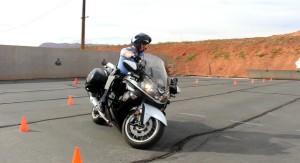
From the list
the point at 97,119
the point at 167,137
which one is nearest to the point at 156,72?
the point at 167,137

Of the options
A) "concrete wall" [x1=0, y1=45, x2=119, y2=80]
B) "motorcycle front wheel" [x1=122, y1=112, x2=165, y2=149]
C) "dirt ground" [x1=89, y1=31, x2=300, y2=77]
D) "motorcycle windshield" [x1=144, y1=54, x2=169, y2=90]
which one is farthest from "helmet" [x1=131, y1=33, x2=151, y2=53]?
"dirt ground" [x1=89, y1=31, x2=300, y2=77]

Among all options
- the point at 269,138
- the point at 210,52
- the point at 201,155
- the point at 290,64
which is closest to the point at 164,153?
the point at 201,155

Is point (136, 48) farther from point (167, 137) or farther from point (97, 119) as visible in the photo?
point (97, 119)

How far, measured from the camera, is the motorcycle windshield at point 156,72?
5770mm

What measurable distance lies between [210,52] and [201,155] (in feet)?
169

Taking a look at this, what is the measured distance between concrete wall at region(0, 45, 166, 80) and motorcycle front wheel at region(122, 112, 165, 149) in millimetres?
17139

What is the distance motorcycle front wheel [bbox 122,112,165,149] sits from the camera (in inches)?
215

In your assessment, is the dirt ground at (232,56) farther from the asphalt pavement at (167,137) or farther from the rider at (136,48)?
the rider at (136,48)

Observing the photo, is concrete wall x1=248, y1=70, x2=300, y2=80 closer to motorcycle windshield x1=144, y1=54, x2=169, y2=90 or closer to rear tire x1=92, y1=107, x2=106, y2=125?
rear tire x1=92, y1=107, x2=106, y2=125

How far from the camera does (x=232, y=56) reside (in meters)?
53.0

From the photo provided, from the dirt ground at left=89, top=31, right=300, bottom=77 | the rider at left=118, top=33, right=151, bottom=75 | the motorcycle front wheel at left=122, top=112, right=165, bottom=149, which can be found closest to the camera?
the motorcycle front wheel at left=122, top=112, right=165, bottom=149

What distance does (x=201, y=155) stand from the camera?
5.43m

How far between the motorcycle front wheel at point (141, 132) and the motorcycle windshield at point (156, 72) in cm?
62

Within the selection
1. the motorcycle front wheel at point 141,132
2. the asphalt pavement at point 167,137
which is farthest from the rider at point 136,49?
the asphalt pavement at point 167,137
